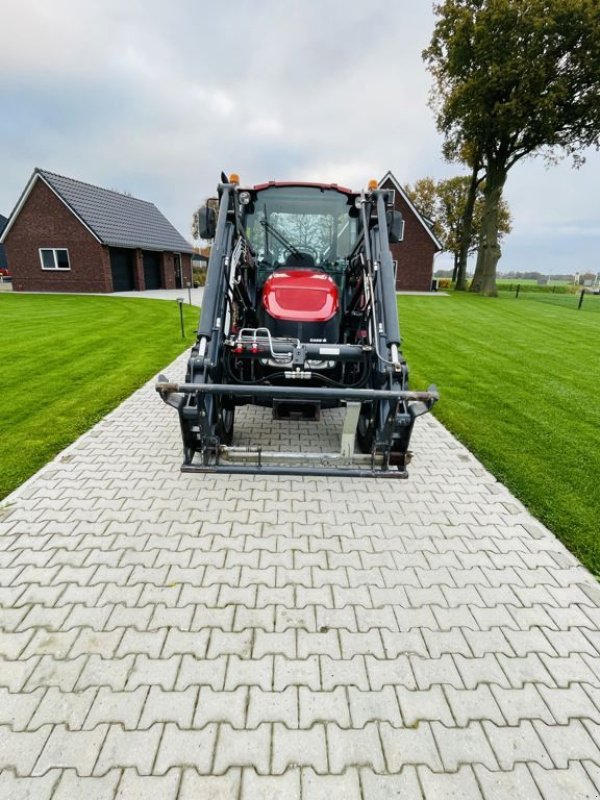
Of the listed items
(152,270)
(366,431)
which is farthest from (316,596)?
(152,270)

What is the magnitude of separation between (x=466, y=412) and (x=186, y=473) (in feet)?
13.5

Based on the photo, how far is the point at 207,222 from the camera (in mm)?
4617

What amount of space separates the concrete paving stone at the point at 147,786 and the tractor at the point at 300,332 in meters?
2.28

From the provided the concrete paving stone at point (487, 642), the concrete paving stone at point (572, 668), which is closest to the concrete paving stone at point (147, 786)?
the concrete paving stone at point (487, 642)

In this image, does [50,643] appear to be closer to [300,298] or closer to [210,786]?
[210,786]

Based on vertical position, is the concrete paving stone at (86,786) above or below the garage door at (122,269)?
below

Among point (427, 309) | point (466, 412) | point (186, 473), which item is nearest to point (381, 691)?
point (186, 473)

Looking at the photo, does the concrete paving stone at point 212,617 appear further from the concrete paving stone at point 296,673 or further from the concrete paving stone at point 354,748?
the concrete paving stone at point 354,748

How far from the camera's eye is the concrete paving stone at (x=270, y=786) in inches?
67.5

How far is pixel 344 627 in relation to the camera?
2.51 metres

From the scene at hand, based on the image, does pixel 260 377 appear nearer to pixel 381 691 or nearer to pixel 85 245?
pixel 381 691

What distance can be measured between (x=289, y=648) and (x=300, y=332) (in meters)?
2.99

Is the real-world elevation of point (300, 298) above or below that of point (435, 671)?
above

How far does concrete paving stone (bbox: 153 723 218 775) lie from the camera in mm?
1811
